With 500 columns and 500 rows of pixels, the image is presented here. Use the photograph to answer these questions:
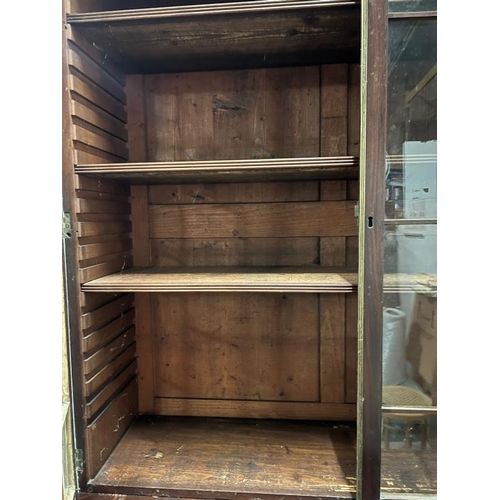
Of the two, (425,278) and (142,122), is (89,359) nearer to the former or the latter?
Answer: (142,122)

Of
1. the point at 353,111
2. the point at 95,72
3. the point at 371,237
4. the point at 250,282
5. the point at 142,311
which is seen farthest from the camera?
the point at 142,311

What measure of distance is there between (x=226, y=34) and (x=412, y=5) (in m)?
0.53

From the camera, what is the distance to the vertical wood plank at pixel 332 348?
1325 mm

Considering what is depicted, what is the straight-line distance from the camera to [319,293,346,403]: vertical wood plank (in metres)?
1.33

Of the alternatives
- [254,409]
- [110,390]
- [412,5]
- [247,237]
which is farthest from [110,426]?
[412,5]

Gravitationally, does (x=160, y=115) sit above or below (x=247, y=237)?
above

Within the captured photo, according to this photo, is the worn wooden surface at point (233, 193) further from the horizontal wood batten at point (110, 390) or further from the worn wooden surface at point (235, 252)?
the horizontal wood batten at point (110, 390)

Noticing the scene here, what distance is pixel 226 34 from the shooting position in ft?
3.43

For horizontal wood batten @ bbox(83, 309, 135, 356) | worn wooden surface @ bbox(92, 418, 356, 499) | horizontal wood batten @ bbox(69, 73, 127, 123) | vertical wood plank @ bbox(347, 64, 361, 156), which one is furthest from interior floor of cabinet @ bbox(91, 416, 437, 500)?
horizontal wood batten @ bbox(69, 73, 127, 123)

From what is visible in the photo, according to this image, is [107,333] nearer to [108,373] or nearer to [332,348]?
[108,373]

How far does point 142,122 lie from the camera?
133cm

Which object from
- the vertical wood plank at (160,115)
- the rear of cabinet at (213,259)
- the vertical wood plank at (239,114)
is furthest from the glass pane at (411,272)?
the vertical wood plank at (160,115)
